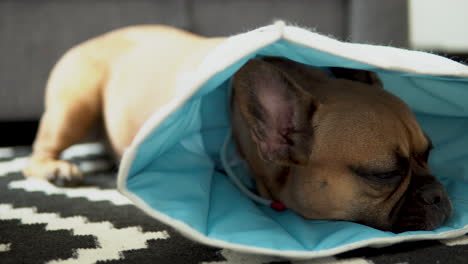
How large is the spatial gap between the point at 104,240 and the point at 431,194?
72 cm

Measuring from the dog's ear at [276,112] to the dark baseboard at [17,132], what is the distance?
73.8 inches

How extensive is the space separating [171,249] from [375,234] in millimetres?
415

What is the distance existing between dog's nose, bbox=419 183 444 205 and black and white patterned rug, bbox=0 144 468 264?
8cm

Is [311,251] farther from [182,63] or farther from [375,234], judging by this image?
[182,63]

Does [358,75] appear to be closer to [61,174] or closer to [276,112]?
[276,112]

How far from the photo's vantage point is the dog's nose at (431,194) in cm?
102

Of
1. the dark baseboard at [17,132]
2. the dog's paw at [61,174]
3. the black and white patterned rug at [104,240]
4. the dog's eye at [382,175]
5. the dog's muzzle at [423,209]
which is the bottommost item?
the dark baseboard at [17,132]

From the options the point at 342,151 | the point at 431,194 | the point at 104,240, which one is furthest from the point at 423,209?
the point at 104,240

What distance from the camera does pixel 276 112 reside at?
1146 mm

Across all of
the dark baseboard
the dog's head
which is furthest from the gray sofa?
the dog's head

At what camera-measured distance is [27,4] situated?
2.60 metres

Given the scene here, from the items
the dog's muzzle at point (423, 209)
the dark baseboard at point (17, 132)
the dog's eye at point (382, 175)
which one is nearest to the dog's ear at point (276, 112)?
the dog's eye at point (382, 175)

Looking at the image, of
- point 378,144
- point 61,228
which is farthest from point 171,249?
point 378,144

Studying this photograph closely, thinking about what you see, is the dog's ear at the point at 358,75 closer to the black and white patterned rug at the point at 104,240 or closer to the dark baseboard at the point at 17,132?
the black and white patterned rug at the point at 104,240
